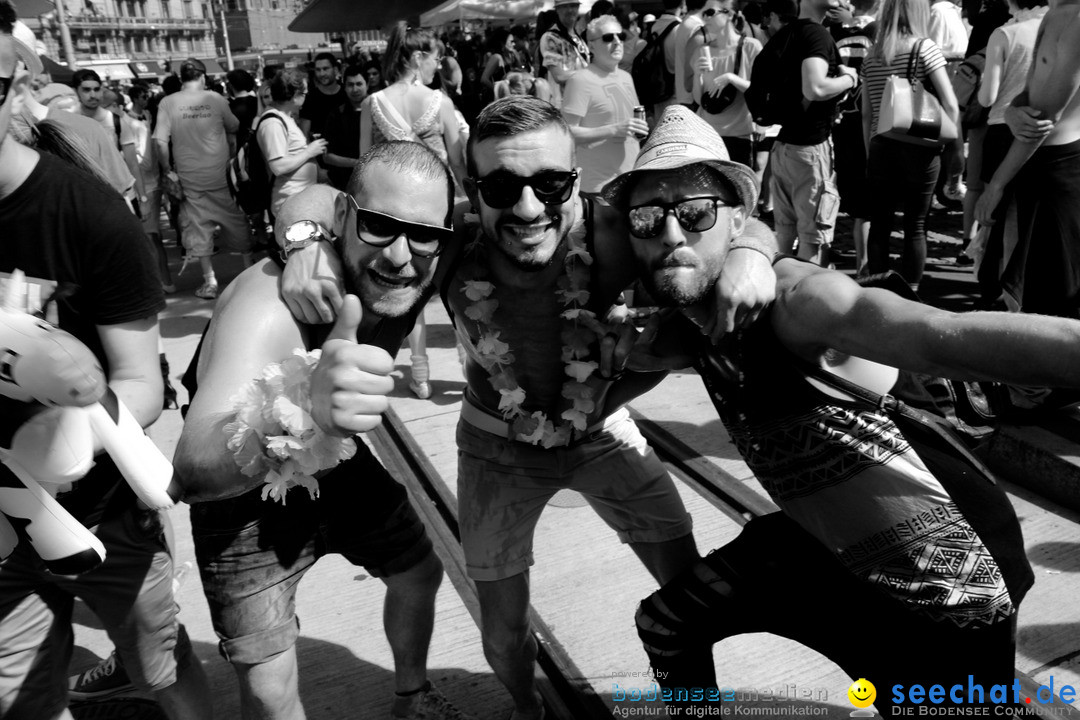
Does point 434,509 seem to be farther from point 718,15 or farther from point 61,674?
point 718,15

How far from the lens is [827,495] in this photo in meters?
1.95

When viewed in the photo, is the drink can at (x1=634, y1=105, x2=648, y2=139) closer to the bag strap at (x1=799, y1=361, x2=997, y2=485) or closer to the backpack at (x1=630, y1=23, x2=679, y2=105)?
the backpack at (x1=630, y1=23, x2=679, y2=105)

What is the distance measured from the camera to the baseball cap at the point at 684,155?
2139mm

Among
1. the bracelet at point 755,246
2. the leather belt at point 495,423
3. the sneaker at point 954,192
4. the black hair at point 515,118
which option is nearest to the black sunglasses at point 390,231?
the black hair at point 515,118

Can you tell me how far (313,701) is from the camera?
9.29 ft

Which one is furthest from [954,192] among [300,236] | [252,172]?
[300,236]

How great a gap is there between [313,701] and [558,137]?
2002mm

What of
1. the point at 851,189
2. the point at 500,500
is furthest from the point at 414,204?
the point at 851,189

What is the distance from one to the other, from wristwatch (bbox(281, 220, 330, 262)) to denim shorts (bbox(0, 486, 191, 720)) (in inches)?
28.7

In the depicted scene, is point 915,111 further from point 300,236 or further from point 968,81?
point 300,236

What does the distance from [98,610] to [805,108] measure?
4797 millimetres

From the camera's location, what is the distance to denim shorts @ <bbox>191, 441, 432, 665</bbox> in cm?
220

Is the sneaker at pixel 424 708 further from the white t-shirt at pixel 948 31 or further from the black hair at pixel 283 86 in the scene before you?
the white t-shirt at pixel 948 31

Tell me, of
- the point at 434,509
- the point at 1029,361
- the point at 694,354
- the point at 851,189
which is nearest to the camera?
the point at 1029,361
